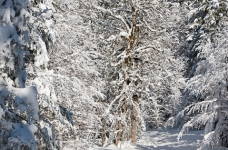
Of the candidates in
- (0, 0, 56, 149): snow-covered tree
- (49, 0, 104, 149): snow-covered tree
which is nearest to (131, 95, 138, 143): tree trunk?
(49, 0, 104, 149): snow-covered tree

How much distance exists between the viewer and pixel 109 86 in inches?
604

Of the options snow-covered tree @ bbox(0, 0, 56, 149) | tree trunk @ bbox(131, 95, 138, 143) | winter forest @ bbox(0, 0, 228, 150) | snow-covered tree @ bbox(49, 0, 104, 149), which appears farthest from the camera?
tree trunk @ bbox(131, 95, 138, 143)

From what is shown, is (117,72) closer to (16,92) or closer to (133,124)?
(133,124)

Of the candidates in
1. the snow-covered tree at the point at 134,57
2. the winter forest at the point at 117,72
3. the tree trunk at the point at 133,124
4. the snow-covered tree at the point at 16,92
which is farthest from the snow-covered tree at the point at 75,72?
the snow-covered tree at the point at 16,92

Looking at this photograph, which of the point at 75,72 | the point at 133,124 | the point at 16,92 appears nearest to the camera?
the point at 16,92

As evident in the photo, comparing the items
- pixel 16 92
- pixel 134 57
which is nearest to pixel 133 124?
pixel 134 57

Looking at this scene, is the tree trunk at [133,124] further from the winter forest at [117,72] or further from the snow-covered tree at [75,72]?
the snow-covered tree at [75,72]

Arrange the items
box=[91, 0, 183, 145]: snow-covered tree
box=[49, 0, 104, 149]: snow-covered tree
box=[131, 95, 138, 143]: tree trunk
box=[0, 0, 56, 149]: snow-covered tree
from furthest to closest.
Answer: box=[131, 95, 138, 143]: tree trunk, box=[91, 0, 183, 145]: snow-covered tree, box=[49, 0, 104, 149]: snow-covered tree, box=[0, 0, 56, 149]: snow-covered tree

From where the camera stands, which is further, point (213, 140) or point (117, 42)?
point (117, 42)

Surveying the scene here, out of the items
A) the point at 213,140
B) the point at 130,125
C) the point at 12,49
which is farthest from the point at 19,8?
the point at 130,125

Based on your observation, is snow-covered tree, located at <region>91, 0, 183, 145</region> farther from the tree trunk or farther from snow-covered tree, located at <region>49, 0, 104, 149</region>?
snow-covered tree, located at <region>49, 0, 104, 149</region>

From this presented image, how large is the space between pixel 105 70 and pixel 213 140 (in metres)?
7.53

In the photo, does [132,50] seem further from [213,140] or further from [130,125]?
[213,140]

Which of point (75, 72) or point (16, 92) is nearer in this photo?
point (16, 92)
